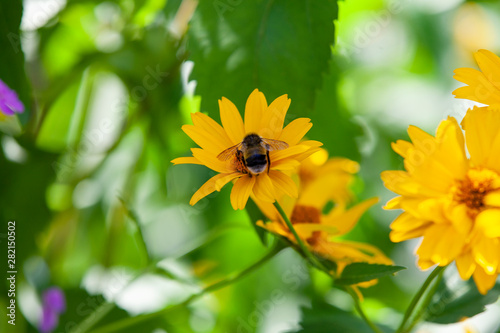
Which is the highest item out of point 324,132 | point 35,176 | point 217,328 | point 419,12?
point 419,12

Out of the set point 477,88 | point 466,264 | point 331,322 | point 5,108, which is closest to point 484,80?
point 477,88

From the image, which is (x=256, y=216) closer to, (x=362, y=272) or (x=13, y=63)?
(x=362, y=272)

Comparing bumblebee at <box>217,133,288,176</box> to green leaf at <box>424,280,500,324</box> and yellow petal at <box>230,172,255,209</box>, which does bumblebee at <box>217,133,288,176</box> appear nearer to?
yellow petal at <box>230,172,255,209</box>

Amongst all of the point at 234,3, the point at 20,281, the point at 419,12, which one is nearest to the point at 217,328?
the point at 20,281

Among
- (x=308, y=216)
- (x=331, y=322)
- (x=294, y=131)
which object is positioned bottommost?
(x=331, y=322)

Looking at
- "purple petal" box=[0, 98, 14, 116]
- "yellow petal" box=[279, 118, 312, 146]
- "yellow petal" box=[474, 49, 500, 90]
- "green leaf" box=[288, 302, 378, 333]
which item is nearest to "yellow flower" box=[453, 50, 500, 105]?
"yellow petal" box=[474, 49, 500, 90]

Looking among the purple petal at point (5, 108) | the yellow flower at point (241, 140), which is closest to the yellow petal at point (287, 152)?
the yellow flower at point (241, 140)

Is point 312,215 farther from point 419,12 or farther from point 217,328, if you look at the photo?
point 419,12
